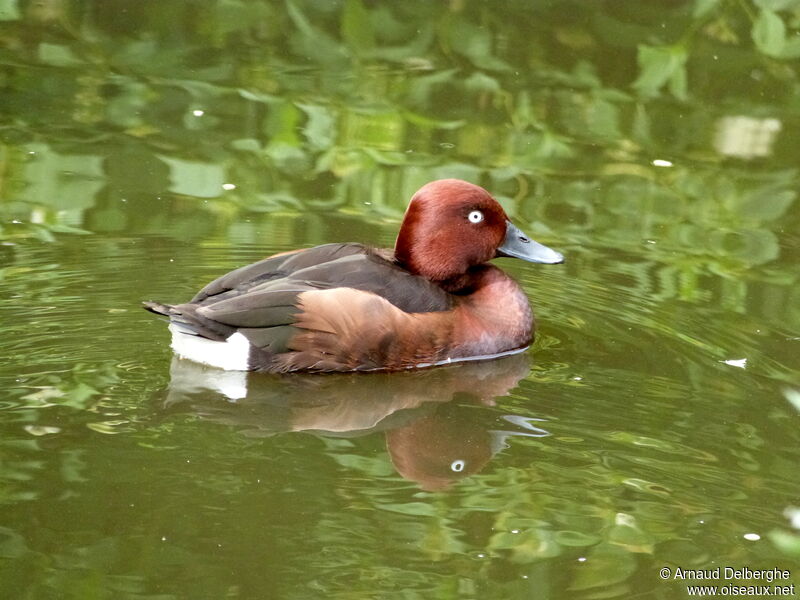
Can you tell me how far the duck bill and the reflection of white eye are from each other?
5.58 feet

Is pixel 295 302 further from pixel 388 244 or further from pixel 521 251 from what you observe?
pixel 388 244

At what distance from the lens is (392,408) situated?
6.29 meters

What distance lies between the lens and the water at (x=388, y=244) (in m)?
4.99

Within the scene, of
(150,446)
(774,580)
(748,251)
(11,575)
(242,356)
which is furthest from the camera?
(748,251)

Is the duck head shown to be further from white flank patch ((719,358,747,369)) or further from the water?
white flank patch ((719,358,747,369))

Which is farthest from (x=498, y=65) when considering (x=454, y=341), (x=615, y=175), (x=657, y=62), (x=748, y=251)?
(x=454, y=341)

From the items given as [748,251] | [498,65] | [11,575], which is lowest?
[11,575]

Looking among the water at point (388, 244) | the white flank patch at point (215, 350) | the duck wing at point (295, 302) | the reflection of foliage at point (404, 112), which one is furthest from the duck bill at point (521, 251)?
the white flank patch at point (215, 350)

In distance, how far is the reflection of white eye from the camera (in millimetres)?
5682

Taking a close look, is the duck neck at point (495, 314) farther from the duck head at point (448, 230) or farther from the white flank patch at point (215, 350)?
the white flank patch at point (215, 350)

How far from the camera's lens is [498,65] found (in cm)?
1074

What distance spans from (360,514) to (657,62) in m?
6.62

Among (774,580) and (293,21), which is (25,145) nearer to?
(293,21)

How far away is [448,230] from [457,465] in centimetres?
156
